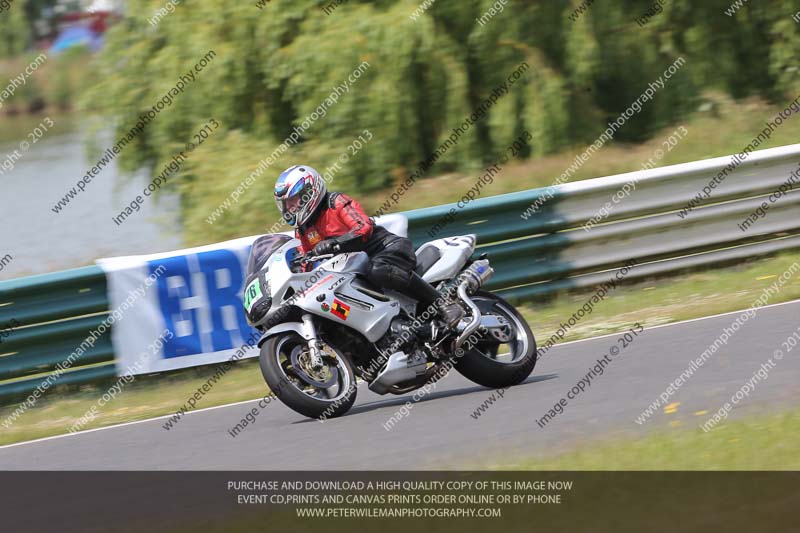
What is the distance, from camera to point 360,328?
23.8 feet

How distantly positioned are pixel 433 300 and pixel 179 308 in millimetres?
2977

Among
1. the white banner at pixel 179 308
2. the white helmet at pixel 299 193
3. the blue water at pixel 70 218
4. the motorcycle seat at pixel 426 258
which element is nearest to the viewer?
the white helmet at pixel 299 193

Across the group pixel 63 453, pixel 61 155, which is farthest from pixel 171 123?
pixel 61 155

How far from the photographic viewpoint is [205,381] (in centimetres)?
962

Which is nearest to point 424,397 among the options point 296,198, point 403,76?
point 296,198

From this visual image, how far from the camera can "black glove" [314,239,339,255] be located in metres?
7.00

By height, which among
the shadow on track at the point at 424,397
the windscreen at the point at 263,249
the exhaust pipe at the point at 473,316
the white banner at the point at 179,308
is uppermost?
the windscreen at the point at 263,249

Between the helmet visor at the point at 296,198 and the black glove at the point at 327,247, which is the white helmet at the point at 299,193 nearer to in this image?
the helmet visor at the point at 296,198

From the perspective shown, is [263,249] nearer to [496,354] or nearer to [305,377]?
[305,377]

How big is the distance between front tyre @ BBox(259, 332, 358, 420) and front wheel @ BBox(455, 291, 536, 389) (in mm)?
908

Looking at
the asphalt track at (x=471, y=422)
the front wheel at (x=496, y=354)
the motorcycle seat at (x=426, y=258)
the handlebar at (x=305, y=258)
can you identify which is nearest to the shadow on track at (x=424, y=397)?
the asphalt track at (x=471, y=422)

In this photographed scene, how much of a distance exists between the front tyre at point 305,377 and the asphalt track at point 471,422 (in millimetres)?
147

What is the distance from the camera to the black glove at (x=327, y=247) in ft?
23.0
